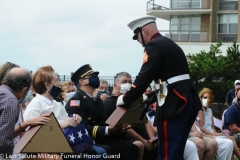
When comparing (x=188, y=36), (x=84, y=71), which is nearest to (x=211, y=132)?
(x=84, y=71)

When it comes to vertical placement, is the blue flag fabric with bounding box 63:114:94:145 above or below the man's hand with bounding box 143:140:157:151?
above

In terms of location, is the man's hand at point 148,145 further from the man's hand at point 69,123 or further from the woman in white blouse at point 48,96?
the man's hand at point 69,123

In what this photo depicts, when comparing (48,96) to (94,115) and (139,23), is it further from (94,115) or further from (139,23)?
(139,23)

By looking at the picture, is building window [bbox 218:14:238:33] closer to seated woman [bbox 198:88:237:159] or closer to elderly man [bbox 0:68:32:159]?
seated woman [bbox 198:88:237:159]

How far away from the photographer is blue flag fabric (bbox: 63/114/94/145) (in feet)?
20.8

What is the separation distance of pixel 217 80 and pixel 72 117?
21.6 metres

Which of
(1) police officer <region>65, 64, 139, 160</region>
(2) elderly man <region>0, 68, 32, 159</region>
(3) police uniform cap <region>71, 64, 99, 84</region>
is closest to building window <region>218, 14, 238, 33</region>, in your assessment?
(1) police officer <region>65, 64, 139, 160</region>

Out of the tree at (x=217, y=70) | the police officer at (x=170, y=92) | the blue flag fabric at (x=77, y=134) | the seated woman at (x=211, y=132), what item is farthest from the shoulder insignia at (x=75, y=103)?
the tree at (x=217, y=70)

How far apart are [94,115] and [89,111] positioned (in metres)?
0.10

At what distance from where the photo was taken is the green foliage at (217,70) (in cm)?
2628

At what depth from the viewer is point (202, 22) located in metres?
44.0

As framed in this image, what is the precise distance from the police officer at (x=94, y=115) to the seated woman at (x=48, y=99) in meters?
0.38

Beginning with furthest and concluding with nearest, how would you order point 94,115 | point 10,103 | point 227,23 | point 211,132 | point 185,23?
point 185,23 → point 227,23 → point 211,132 → point 94,115 → point 10,103

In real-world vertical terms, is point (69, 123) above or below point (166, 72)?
below
